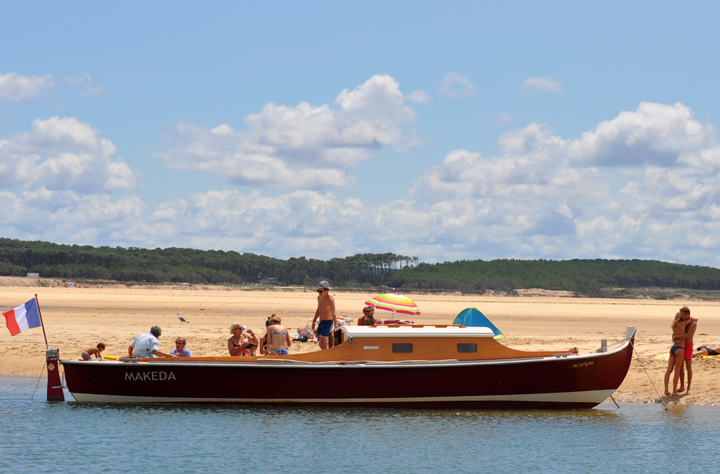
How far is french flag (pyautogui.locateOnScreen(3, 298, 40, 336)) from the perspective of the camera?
15.0 meters

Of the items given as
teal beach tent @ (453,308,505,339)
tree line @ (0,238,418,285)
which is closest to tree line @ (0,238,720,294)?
tree line @ (0,238,418,285)

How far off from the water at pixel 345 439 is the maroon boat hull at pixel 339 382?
252 mm

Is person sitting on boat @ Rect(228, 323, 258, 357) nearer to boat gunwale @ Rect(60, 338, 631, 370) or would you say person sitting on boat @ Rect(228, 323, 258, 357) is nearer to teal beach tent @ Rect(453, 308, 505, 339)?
boat gunwale @ Rect(60, 338, 631, 370)

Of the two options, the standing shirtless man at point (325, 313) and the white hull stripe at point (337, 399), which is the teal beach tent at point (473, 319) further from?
the white hull stripe at point (337, 399)

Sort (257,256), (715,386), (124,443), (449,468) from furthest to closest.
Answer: (257,256) → (715,386) → (124,443) → (449,468)

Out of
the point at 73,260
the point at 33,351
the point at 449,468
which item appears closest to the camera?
the point at 449,468

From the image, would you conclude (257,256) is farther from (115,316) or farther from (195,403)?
(195,403)

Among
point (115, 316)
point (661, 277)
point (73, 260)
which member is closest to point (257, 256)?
→ point (73, 260)

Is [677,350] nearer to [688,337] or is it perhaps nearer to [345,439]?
[688,337]

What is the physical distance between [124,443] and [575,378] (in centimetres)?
850

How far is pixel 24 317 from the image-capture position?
49.6 feet

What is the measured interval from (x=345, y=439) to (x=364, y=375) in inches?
72.5

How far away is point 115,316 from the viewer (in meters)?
36.1

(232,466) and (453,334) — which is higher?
(453,334)
